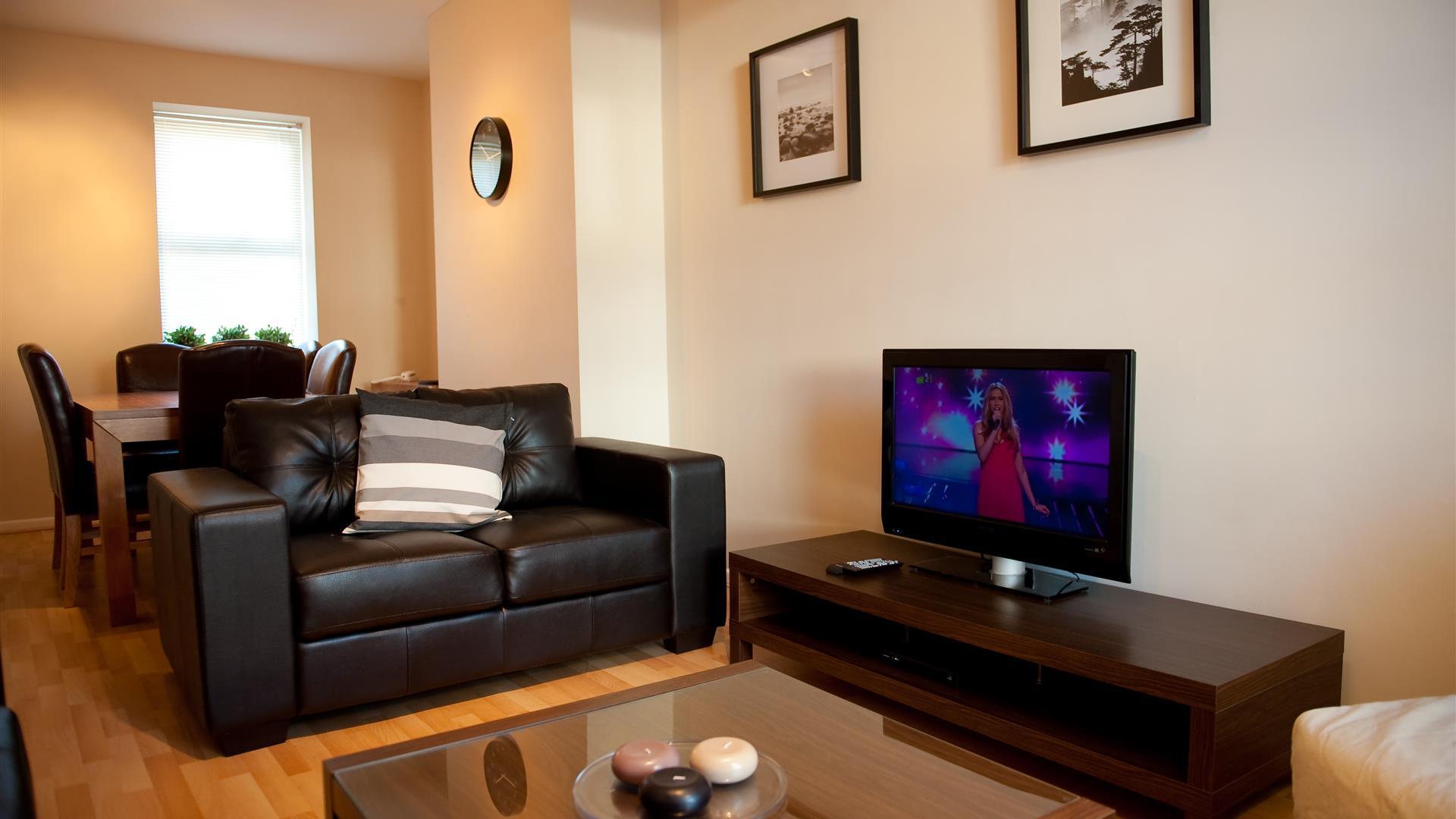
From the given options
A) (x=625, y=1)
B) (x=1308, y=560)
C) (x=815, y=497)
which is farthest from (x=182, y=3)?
(x=1308, y=560)

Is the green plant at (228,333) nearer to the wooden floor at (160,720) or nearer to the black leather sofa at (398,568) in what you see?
the wooden floor at (160,720)

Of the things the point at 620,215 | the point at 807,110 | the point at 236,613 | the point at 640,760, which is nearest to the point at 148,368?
the point at 620,215

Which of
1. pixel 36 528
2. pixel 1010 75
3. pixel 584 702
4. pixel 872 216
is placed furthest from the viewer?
pixel 36 528

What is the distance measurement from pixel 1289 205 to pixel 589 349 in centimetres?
260

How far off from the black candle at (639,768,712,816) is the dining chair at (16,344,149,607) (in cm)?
320

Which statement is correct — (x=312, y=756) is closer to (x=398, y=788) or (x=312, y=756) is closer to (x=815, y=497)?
(x=398, y=788)

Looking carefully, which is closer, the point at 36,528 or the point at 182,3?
the point at 182,3

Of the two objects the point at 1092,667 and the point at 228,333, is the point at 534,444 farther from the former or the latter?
the point at 228,333

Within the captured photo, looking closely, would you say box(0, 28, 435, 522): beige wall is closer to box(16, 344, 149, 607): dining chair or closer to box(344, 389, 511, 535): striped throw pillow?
box(16, 344, 149, 607): dining chair

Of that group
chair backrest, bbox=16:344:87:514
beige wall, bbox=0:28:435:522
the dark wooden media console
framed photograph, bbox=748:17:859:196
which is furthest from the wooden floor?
beige wall, bbox=0:28:435:522

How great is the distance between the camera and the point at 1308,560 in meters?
2.30

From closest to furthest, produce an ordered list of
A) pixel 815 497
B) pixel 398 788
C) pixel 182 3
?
1. pixel 398 788
2. pixel 815 497
3. pixel 182 3

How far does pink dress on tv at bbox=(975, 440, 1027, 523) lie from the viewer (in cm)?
256

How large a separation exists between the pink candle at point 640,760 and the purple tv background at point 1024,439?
52.8 inches
